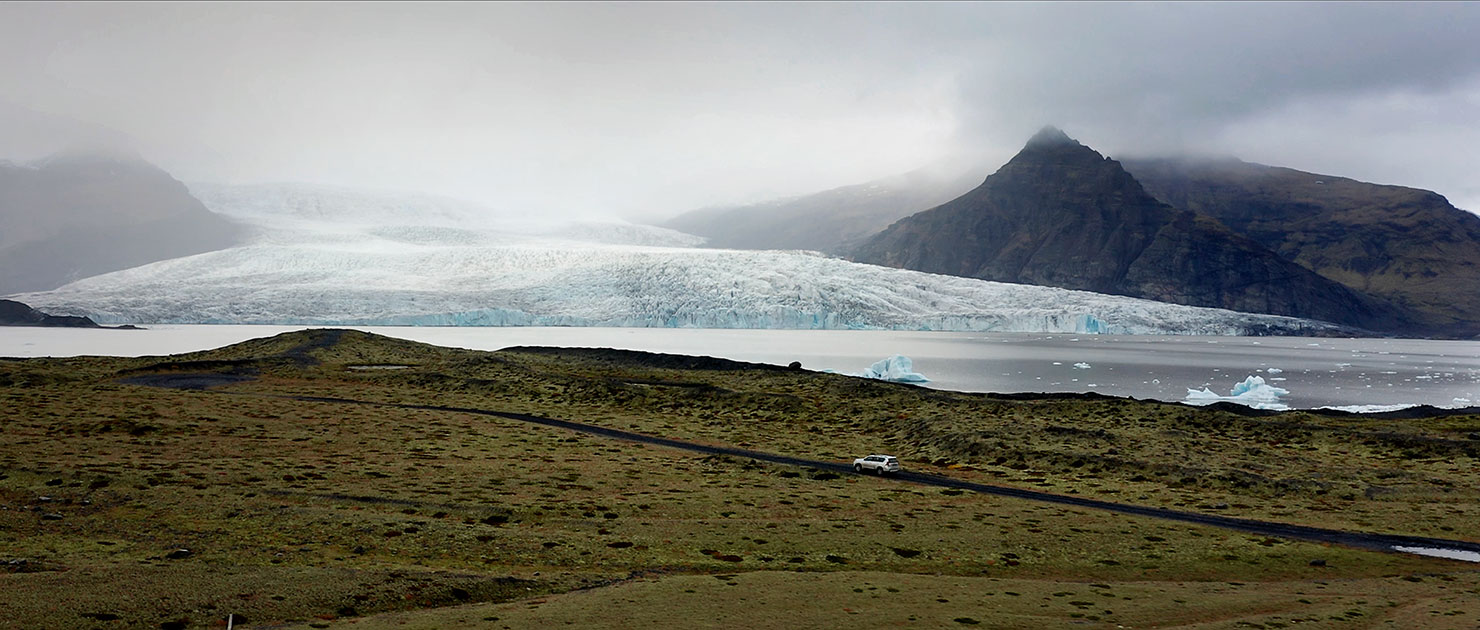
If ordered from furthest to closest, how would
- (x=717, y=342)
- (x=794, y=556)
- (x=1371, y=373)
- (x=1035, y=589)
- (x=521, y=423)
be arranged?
(x=717, y=342) → (x=1371, y=373) → (x=521, y=423) → (x=794, y=556) → (x=1035, y=589)

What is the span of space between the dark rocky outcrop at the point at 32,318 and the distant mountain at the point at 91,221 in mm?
33670

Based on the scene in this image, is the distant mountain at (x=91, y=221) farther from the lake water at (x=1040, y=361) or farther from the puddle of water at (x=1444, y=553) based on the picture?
the puddle of water at (x=1444, y=553)

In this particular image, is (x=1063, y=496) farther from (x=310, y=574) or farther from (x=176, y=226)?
(x=176, y=226)

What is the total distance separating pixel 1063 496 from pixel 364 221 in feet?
505

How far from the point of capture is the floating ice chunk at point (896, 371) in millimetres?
66250

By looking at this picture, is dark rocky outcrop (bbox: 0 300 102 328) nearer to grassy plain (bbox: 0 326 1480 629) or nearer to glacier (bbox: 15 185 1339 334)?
glacier (bbox: 15 185 1339 334)

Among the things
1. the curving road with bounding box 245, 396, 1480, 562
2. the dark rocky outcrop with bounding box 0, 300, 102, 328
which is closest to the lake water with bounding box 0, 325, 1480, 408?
the dark rocky outcrop with bounding box 0, 300, 102, 328

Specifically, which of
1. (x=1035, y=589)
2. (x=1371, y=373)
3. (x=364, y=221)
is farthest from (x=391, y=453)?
(x=364, y=221)

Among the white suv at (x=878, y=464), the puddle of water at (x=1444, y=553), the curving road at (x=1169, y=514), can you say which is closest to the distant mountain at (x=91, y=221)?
the curving road at (x=1169, y=514)

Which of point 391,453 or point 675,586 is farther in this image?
point 391,453

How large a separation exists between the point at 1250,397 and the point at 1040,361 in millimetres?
35011

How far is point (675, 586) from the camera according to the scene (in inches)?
599

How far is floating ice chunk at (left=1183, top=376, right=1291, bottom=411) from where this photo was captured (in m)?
58.6

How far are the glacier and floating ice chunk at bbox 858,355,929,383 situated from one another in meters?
44.1
